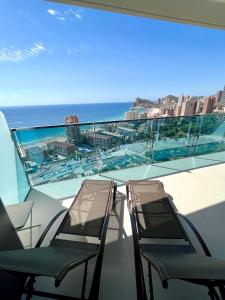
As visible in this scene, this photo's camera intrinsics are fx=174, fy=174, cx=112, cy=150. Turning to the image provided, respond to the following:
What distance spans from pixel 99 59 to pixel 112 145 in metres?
8.04

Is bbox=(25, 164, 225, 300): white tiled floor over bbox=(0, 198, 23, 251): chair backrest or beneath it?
beneath

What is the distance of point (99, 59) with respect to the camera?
963 centimetres

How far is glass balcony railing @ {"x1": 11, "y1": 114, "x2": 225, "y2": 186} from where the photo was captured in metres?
2.86

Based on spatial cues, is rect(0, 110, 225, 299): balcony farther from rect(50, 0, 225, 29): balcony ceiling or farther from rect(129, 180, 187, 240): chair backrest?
rect(50, 0, 225, 29): balcony ceiling

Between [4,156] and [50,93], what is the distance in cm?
1028

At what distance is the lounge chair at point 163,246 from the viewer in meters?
0.85

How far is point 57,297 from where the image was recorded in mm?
1082

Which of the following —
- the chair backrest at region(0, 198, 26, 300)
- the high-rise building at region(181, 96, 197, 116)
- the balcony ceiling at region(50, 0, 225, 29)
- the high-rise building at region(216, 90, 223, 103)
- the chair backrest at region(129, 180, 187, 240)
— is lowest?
the chair backrest at region(129, 180, 187, 240)

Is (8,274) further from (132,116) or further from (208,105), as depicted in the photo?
(208,105)

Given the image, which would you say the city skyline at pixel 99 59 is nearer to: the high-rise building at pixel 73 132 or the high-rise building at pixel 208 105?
the high-rise building at pixel 208 105

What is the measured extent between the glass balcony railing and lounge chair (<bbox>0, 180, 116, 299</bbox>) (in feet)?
2.43

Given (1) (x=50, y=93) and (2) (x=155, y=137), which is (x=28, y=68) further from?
(2) (x=155, y=137)

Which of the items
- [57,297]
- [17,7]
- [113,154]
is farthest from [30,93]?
[57,297]

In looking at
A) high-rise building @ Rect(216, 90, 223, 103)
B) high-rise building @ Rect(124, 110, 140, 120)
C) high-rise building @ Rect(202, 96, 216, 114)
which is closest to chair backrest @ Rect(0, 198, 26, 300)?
high-rise building @ Rect(124, 110, 140, 120)
